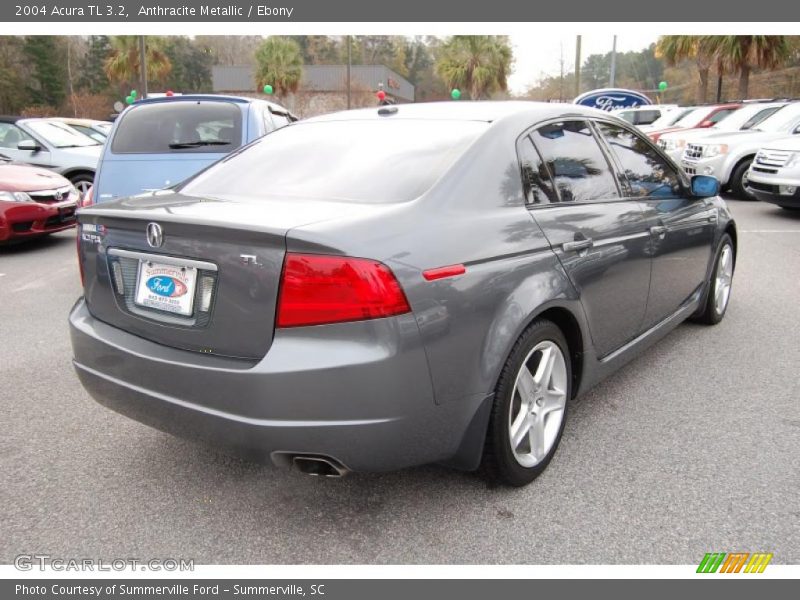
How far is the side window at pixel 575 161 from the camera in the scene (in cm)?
299

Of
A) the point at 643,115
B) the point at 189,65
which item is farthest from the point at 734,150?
the point at 189,65

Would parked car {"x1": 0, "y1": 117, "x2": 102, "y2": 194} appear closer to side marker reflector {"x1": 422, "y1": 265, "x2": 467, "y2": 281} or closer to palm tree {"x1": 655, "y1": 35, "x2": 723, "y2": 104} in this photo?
side marker reflector {"x1": 422, "y1": 265, "x2": 467, "y2": 281}

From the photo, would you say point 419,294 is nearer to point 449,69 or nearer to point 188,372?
point 188,372

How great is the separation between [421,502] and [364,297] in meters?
1.03

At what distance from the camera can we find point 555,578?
2.24 metres

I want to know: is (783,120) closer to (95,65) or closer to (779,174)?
(779,174)

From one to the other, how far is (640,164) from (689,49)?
94.4 ft

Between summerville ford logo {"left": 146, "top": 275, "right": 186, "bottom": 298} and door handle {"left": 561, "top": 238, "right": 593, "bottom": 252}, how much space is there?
154cm

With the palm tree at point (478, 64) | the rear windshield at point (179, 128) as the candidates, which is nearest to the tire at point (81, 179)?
the rear windshield at point (179, 128)

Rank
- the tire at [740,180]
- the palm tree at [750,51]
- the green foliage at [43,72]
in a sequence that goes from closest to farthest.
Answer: the tire at [740,180]
the palm tree at [750,51]
the green foliage at [43,72]

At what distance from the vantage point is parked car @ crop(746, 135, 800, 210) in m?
9.40

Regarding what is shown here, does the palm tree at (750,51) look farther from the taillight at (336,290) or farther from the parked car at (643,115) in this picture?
the taillight at (336,290)

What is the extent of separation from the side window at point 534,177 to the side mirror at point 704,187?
1.71 meters

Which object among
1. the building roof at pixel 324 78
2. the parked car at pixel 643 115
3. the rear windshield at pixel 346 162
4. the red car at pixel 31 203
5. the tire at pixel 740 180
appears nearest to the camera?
the rear windshield at pixel 346 162
